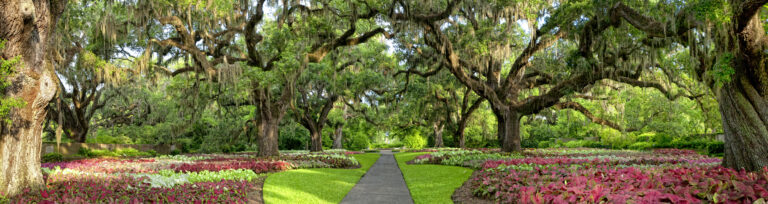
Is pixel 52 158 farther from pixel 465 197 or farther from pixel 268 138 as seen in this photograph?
pixel 465 197

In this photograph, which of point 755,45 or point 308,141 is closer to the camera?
point 755,45

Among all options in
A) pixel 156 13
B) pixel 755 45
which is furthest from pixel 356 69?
pixel 755 45

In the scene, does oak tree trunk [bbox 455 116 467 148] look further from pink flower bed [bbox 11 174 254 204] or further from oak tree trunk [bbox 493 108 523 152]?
pink flower bed [bbox 11 174 254 204]

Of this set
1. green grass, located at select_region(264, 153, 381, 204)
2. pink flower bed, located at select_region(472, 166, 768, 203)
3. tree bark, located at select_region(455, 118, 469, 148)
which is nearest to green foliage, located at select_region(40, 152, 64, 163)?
green grass, located at select_region(264, 153, 381, 204)

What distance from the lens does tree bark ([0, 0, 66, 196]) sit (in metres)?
6.41

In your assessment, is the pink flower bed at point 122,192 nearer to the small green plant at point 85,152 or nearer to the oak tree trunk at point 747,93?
the oak tree trunk at point 747,93

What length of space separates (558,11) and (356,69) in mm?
12281

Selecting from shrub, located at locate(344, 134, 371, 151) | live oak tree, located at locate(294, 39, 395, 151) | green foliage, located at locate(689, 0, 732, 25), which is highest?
live oak tree, located at locate(294, 39, 395, 151)

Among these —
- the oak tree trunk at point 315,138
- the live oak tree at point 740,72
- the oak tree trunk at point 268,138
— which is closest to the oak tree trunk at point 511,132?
the oak tree trunk at point 268,138

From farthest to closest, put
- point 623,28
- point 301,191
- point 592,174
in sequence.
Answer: point 623,28
point 301,191
point 592,174

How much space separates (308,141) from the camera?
43094 millimetres

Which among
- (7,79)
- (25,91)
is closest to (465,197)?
(25,91)

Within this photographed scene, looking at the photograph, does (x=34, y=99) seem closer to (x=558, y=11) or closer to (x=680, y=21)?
(x=680, y=21)

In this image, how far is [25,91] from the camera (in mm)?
6578
